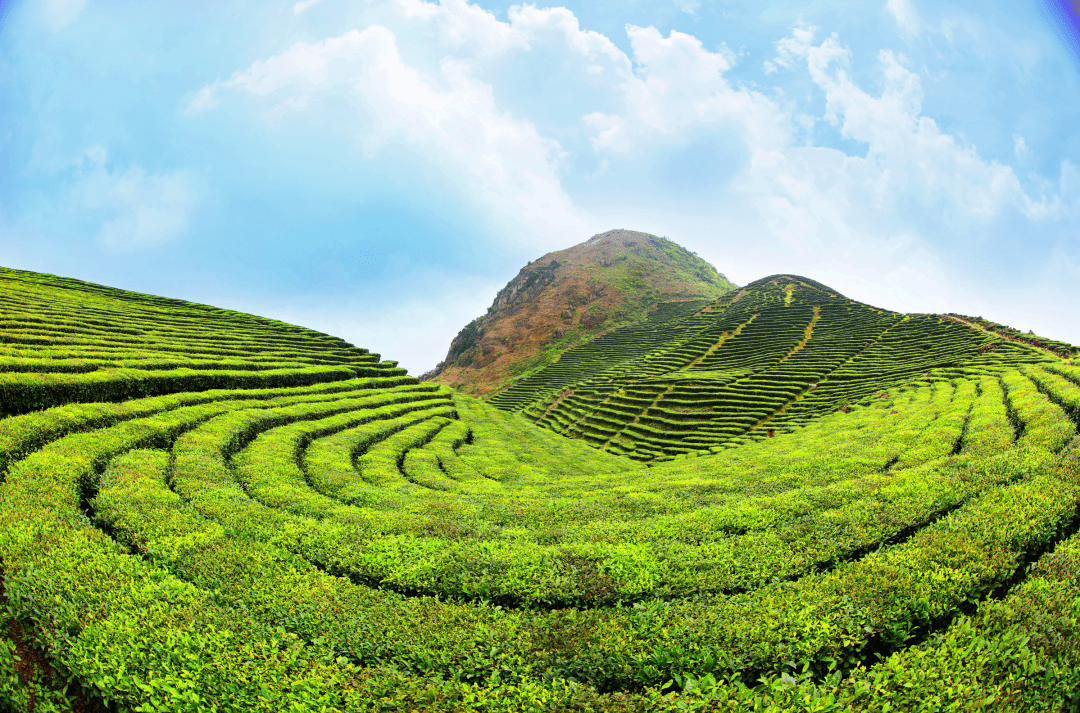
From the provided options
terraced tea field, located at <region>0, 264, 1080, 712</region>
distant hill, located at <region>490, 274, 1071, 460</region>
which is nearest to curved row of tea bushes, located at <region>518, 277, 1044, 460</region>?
distant hill, located at <region>490, 274, 1071, 460</region>

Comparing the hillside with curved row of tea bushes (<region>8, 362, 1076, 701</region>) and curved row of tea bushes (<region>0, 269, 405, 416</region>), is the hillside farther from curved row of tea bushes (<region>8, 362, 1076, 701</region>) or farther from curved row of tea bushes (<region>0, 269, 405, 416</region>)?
curved row of tea bushes (<region>8, 362, 1076, 701</region>)

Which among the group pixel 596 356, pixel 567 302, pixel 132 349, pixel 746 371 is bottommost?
pixel 132 349

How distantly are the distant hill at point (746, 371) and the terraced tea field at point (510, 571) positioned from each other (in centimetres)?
1708

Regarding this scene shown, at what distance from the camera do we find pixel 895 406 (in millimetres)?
24359

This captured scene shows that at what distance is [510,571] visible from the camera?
654 centimetres

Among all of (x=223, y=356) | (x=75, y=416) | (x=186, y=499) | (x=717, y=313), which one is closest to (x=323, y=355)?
(x=223, y=356)

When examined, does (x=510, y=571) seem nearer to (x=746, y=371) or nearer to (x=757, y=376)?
(x=757, y=376)

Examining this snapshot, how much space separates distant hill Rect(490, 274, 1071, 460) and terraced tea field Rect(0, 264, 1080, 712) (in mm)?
17075

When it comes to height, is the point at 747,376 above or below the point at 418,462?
above

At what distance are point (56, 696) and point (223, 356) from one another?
2336 cm

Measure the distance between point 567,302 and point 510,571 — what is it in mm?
95061

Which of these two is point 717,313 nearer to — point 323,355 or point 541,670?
point 323,355

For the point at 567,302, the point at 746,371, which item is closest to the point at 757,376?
the point at 746,371

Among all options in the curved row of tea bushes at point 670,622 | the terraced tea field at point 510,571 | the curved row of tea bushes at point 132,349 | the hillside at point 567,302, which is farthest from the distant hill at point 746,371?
the curved row of tea bushes at point 670,622
